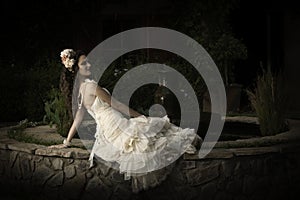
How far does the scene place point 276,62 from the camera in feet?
41.9

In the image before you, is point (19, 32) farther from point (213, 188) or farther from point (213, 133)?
point (213, 188)

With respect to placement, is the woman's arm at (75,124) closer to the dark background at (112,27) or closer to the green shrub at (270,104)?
the green shrub at (270,104)

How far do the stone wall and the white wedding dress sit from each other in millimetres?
115

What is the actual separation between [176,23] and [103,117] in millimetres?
6838

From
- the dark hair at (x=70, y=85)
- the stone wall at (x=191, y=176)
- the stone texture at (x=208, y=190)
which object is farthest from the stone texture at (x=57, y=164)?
the stone texture at (x=208, y=190)

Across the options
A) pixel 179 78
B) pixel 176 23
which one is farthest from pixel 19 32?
pixel 179 78

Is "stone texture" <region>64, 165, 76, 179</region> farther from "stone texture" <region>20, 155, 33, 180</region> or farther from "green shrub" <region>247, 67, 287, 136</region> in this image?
"green shrub" <region>247, 67, 287, 136</region>

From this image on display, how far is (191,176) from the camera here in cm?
526

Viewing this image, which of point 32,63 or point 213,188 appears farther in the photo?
point 32,63

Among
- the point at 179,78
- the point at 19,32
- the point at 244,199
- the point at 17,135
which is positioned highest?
the point at 19,32

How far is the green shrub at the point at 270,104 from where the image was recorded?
634 centimetres

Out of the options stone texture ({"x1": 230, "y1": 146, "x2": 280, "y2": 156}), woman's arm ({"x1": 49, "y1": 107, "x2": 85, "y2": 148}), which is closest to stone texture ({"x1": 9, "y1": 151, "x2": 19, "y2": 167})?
woman's arm ({"x1": 49, "y1": 107, "x2": 85, "y2": 148})

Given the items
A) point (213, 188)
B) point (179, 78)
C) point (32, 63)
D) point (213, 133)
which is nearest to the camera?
point (213, 188)

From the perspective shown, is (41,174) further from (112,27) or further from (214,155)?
(112,27)
